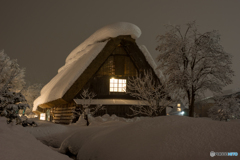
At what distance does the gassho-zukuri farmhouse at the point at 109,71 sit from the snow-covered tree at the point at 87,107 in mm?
270

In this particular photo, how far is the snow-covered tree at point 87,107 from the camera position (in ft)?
51.8

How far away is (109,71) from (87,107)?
3615 millimetres

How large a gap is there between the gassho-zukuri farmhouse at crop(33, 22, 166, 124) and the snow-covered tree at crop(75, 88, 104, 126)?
0.27 meters

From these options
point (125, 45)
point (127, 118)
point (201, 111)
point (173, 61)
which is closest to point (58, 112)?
point (127, 118)

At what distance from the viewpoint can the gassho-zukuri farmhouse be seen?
16.8 meters

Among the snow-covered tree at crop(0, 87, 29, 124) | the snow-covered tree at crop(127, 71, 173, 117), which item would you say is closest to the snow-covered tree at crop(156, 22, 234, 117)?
the snow-covered tree at crop(127, 71, 173, 117)

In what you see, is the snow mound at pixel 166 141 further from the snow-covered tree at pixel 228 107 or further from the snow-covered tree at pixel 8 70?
the snow-covered tree at pixel 228 107

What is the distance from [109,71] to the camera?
18.1 meters

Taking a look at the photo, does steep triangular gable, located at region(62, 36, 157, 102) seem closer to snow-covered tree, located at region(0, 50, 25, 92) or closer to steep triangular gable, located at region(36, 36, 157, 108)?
steep triangular gable, located at region(36, 36, 157, 108)

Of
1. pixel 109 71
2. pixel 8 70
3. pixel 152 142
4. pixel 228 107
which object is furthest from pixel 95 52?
pixel 8 70

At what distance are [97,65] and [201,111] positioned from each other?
124ft

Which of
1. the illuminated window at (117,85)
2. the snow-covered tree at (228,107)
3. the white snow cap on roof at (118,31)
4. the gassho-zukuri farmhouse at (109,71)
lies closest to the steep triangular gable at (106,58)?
the gassho-zukuri farmhouse at (109,71)

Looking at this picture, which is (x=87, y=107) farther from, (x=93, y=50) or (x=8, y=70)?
(x=8, y=70)

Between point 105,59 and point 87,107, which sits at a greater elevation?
point 105,59
